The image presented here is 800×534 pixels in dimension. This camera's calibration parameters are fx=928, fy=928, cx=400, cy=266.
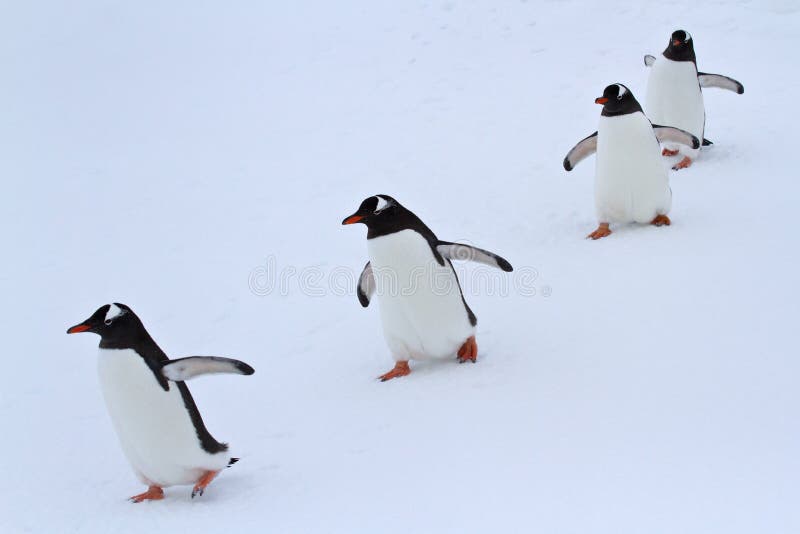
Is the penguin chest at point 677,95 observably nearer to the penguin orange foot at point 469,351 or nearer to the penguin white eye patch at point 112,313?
the penguin orange foot at point 469,351

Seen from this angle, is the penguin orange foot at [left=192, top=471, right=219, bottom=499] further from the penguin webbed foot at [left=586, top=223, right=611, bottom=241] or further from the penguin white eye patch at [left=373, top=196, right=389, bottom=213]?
the penguin webbed foot at [left=586, top=223, right=611, bottom=241]

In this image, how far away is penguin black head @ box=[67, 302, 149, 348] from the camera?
3609 millimetres

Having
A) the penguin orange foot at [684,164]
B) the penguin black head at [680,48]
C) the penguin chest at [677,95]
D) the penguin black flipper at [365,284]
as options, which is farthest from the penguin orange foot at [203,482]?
the penguin black head at [680,48]

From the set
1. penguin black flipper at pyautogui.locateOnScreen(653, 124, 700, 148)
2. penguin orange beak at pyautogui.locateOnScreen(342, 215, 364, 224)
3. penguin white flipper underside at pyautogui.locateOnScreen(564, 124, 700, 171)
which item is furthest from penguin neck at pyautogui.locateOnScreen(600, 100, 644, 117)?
penguin orange beak at pyautogui.locateOnScreen(342, 215, 364, 224)

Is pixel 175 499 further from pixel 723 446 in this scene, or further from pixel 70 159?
pixel 70 159

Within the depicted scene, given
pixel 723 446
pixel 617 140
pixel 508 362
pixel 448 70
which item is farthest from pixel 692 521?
pixel 448 70

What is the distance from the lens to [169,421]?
3578 mm

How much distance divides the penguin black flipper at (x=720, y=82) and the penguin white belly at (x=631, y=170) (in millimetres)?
2104

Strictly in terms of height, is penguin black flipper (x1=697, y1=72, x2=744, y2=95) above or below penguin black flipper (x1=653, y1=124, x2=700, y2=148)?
above

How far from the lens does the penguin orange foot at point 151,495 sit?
374 cm

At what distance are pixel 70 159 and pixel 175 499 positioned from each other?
6.29m

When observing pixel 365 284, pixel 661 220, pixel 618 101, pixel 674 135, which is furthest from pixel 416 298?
pixel 674 135

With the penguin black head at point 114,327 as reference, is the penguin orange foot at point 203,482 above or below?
below

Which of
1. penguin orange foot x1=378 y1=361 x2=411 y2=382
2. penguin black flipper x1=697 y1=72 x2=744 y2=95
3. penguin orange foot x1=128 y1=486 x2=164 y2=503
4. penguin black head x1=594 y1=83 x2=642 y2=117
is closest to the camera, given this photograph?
penguin orange foot x1=128 y1=486 x2=164 y2=503
